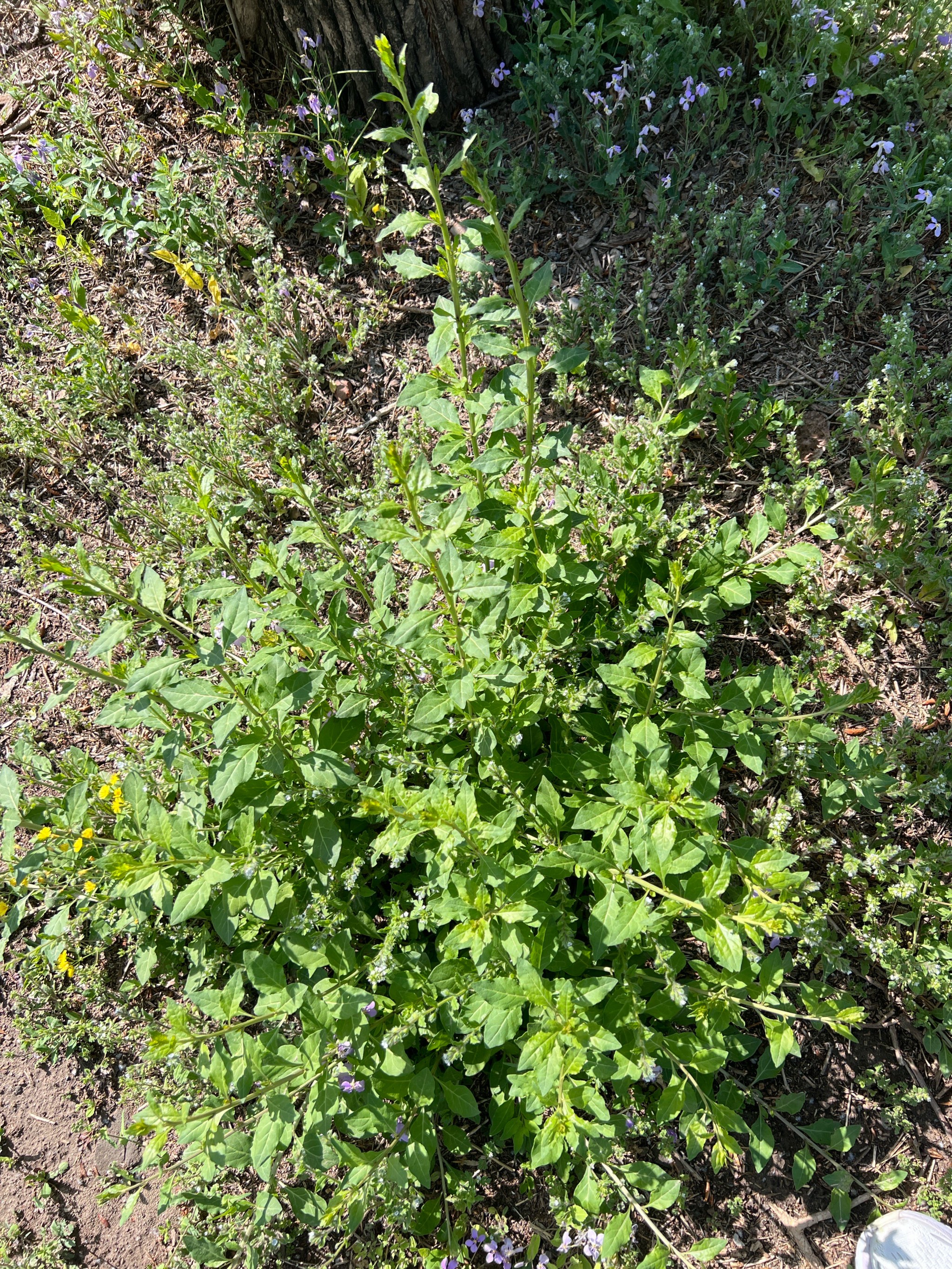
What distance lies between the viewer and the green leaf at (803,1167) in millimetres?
2742

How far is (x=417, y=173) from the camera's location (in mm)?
2010

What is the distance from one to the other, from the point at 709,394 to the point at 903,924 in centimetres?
222

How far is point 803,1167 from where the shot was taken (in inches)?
109

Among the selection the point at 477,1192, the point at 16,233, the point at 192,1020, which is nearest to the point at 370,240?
the point at 16,233

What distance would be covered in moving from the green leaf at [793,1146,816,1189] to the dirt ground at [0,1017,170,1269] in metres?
2.36

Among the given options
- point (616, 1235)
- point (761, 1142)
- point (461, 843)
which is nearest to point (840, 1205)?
point (761, 1142)

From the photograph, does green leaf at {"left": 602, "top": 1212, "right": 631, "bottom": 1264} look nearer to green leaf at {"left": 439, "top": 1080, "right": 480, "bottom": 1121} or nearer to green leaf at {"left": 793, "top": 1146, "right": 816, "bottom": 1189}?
green leaf at {"left": 439, "top": 1080, "right": 480, "bottom": 1121}

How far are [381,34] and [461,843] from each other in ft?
12.1

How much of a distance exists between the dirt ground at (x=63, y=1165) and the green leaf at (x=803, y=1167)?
7.75 ft

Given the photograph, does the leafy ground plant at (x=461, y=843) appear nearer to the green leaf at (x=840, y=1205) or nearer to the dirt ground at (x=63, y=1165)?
the green leaf at (x=840, y=1205)

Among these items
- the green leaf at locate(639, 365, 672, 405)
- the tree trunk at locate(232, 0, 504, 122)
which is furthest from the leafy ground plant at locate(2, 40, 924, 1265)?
the tree trunk at locate(232, 0, 504, 122)

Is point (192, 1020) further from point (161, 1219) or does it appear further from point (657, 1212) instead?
point (657, 1212)

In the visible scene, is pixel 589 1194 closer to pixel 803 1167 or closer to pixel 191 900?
pixel 803 1167

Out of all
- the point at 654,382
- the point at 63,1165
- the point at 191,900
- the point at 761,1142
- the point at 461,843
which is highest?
the point at 654,382
